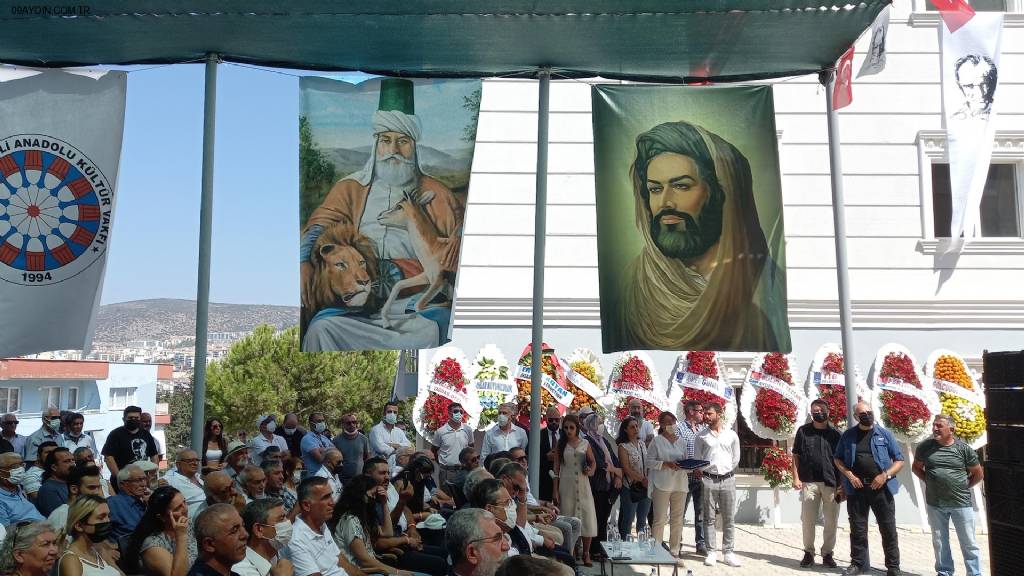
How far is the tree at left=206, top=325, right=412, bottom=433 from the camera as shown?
5881 cm

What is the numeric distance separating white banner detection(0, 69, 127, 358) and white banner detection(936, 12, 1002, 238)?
1063 cm

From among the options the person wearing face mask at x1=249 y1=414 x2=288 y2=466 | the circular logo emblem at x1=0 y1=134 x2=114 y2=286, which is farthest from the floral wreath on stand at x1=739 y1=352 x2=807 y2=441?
the circular logo emblem at x1=0 y1=134 x2=114 y2=286

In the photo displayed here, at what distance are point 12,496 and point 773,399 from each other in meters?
10.2

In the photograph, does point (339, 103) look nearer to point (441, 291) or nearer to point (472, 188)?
point (441, 291)

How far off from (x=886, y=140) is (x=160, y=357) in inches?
6563

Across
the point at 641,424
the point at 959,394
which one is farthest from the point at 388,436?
the point at 959,394

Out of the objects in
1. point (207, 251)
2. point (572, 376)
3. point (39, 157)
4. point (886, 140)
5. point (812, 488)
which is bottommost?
point (812, 488)

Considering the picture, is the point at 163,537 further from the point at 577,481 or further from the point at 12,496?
the point at 577,481

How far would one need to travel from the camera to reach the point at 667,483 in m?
11.3

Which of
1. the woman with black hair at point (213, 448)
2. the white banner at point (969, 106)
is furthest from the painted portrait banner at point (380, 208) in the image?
the white banner at point (969, 106)

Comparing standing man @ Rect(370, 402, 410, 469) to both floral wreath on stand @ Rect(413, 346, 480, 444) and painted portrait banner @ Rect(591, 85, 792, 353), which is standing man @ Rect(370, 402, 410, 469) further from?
painted portrait banner @ Rect(591, 85, 792, 353)

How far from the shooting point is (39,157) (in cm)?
865

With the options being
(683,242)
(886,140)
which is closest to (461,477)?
(683,242)

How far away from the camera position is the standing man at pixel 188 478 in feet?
25.4
